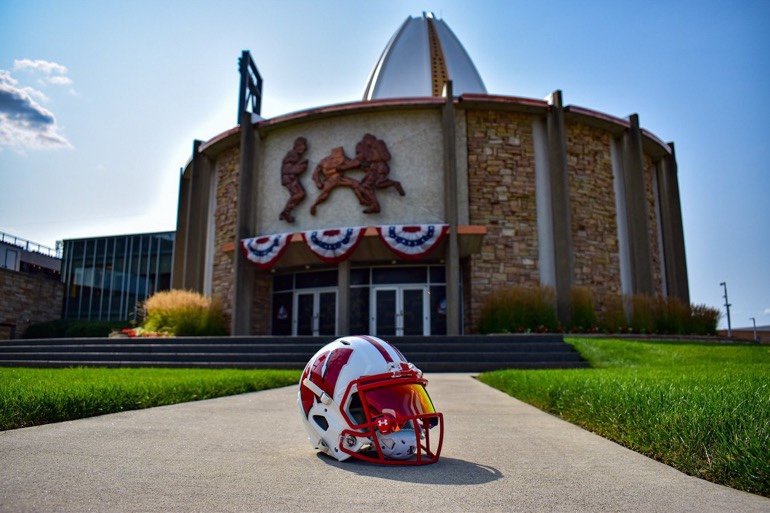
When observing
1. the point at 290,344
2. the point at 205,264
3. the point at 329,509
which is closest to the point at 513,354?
the point at 290,344

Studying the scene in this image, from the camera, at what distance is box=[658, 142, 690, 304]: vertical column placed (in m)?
23.5

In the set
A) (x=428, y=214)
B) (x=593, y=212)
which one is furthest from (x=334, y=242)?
(x=593, y=212)

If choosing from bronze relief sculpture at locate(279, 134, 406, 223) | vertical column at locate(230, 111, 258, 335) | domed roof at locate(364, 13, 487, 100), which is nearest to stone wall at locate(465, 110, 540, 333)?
bronze relief sculpture at locate(279, 134, 406, 223)

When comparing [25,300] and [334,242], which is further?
[25,300]

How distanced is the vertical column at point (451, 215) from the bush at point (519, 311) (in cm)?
103

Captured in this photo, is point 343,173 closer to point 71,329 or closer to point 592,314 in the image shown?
point 592,314

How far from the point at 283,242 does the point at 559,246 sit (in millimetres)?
9787

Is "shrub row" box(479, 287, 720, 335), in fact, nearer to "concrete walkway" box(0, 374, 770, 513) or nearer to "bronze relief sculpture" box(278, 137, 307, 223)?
"bronze relief sculpture" box(278, 137, 307, 223)

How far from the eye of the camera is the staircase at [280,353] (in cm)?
1301

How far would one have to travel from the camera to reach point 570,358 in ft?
41.9

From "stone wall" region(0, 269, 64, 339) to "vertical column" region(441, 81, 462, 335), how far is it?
24.6 metres

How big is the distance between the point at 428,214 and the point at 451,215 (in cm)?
147

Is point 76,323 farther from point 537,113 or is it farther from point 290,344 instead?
point 537,113

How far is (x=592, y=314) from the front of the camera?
61.0 ft
